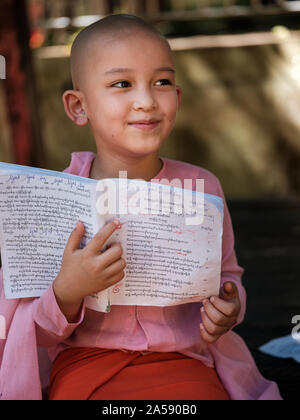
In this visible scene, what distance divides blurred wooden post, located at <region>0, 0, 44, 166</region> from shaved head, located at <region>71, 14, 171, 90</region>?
2.66 meters

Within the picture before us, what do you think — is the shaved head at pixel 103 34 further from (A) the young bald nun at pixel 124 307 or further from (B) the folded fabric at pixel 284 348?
(B) the folded fabric at pixel 284 348

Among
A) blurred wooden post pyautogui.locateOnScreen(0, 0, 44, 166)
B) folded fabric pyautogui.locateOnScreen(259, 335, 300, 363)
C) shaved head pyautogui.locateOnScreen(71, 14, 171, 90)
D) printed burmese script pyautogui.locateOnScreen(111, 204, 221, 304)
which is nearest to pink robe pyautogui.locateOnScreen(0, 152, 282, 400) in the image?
printed burmese script pyautogui.locateOnScreen(111, 204, 221, 304)

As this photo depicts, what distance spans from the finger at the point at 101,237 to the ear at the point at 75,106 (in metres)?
0.29

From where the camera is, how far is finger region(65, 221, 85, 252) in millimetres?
969

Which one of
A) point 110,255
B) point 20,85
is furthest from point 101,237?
point 20,85

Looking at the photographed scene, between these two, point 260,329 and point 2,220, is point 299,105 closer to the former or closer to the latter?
point 260,329

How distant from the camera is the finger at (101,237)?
94 cm

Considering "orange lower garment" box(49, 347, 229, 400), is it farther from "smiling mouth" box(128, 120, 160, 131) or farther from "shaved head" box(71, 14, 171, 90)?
"shaved head" box(71, 14, 171, 90)

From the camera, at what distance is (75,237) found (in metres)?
0.97

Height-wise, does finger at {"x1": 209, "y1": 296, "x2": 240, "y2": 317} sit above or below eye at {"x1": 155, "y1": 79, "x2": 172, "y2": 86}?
below

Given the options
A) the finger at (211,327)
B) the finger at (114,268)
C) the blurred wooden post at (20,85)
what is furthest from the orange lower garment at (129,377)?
the blurred wooden post at (20,85)

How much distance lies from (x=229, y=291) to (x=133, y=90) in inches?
15.9

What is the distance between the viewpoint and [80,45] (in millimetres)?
1115
